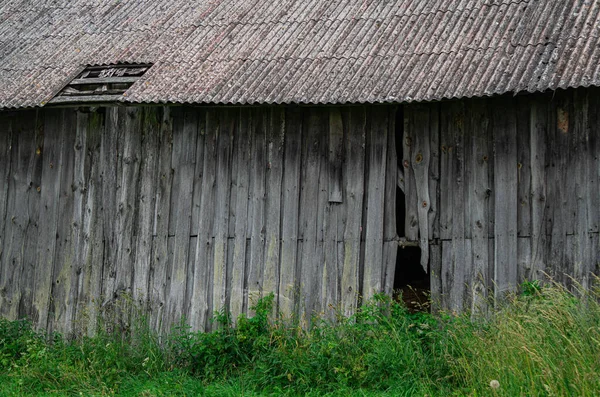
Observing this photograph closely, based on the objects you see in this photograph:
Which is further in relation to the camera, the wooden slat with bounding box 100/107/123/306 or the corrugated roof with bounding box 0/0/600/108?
Answer: the wooden slat with bounding box 100/107/123/306

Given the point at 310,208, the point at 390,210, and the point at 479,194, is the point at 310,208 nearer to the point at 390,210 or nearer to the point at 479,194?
the point at 390,210

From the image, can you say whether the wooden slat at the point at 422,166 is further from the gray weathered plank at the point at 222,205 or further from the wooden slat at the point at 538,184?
the gray weathered plank at the point at 222,205

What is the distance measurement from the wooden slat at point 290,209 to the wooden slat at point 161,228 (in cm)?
147

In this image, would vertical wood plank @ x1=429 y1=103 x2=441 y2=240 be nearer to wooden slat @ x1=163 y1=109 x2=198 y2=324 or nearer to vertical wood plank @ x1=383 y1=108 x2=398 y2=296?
vertical wood plank @ x1=383 y1=108 x2=398 y2=296

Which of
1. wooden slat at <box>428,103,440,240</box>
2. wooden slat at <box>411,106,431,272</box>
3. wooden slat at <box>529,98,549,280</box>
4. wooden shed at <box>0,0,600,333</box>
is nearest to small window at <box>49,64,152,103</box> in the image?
wooden shed at <box>0,0,600,333</box>

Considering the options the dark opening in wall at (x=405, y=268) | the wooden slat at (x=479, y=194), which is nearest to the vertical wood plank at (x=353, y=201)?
the dark opening in wall at (x=405, y=268)

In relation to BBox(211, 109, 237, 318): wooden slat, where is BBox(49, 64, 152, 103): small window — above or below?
above

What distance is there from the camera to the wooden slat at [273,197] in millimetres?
8781

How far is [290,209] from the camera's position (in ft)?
28.9

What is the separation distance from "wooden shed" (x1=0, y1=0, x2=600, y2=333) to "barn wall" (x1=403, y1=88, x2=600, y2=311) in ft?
0.06

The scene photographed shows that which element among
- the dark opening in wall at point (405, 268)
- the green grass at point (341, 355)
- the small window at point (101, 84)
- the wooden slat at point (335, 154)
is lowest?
the green grass at point (341, 355)

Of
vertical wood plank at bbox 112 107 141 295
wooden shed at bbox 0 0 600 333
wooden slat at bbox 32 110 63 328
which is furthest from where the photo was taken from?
wooden slat at bbox 32 110 63 328

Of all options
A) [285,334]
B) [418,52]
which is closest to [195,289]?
[285,334]

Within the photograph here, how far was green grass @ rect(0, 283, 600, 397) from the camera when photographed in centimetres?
582
